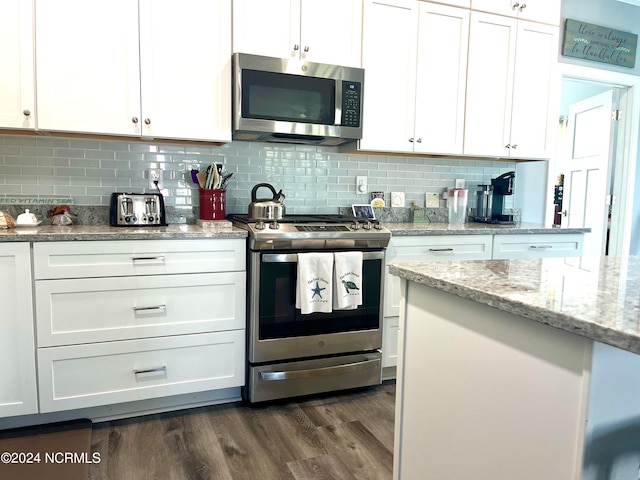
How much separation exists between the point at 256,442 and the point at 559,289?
1.58 metres

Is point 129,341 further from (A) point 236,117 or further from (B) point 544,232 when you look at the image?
(B) point 544,232

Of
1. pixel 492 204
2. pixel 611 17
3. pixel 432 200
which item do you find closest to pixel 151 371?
pixel 432 200

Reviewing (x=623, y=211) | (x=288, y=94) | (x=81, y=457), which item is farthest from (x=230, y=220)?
(x=623, y=211)

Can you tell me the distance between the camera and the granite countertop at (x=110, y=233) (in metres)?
2.00

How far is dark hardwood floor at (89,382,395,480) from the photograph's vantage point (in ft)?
6.09

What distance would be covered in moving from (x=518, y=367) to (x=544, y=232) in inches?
96.4

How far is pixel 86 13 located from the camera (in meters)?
2.21

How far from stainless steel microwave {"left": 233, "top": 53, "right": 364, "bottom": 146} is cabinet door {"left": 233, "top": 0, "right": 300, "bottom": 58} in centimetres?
8

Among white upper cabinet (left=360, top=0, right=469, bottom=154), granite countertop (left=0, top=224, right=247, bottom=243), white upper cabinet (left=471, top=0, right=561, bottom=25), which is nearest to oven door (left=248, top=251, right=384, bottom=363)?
granite countertop (left=0, top=224, right=247, bottom=243)

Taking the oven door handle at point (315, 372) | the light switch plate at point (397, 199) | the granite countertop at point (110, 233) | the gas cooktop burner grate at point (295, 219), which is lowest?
the oven door handle at point (315, 372)

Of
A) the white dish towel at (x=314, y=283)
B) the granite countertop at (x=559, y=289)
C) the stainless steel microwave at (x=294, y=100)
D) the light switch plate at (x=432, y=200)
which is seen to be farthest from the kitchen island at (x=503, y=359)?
the light switch plate at (x=432, y=200)

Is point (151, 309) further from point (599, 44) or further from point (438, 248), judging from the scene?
point (599, 44)

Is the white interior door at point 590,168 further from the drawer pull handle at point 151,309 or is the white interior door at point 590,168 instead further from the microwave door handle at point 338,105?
the drawer pull handle at point 151,309

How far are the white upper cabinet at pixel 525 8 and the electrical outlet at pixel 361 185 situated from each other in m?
1.29
